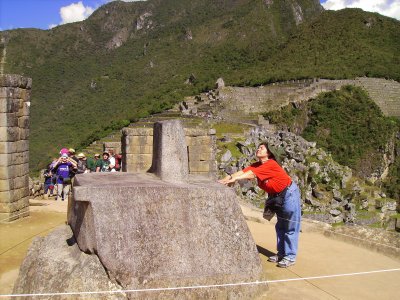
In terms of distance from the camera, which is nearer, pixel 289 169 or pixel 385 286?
pixel 385 286

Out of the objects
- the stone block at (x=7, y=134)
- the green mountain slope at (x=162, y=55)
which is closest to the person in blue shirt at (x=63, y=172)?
the stone block at (x=7, y=134)

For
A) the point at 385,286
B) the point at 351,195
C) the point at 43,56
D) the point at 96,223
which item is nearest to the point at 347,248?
the point at 385,286

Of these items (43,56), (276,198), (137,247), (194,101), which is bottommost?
(137,247)

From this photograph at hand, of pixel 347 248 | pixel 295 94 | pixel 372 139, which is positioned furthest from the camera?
pixel 295 94

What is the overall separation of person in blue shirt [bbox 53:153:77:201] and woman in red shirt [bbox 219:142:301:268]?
236 inches

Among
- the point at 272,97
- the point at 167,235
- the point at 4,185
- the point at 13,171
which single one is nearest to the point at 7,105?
the point at 13,171

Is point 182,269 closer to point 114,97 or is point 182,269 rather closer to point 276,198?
point 276,198

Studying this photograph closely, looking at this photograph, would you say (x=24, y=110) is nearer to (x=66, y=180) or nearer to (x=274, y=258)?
(x=66, y=180)

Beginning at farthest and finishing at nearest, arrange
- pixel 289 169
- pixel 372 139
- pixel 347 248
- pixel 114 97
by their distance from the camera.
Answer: pixel 114 97, pixel 372 139, pixel 289 169, pixel 347 248

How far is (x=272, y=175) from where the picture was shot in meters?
4.67

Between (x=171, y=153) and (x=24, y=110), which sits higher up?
(x=24, y=110)

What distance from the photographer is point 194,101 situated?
36969 mm

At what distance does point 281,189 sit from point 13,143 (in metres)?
4.95

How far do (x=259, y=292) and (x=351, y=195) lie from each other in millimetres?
16732
